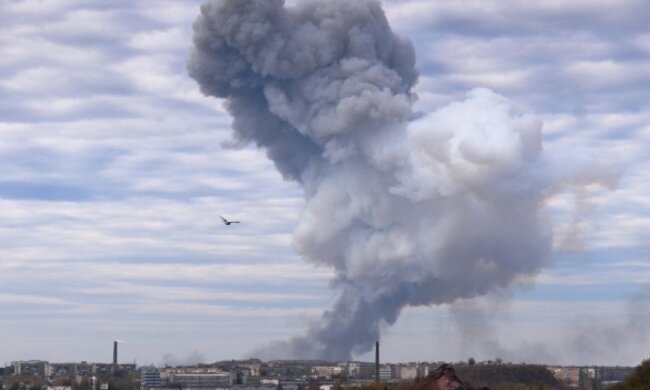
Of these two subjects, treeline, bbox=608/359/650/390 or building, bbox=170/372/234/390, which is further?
building, bbox=170/372/234/390

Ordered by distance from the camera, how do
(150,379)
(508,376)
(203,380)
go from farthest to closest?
(203,380) < (150,379) < (508,376)

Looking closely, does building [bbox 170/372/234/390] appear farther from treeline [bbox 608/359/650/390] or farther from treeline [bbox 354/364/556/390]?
treeline [bbox 608/359/650/390]

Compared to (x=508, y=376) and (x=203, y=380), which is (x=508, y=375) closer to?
(x=508, y=376)

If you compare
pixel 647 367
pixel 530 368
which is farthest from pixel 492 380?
pixel 647 367

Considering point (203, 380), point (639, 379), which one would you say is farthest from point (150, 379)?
point (639, 379)

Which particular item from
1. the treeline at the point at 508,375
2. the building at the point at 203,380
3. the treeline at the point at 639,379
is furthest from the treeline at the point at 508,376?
the treeline at the point at 639,379

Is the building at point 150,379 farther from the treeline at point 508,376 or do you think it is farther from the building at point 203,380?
the treeline at point 508,376

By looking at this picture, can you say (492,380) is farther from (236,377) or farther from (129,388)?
(236,377)

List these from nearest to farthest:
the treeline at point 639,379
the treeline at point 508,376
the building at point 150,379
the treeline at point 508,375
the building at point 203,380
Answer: the treeline at point 639,379
the treeline at point 508,376
the treeline at point 508,375
the building at point 150,379
the building at point 203,380

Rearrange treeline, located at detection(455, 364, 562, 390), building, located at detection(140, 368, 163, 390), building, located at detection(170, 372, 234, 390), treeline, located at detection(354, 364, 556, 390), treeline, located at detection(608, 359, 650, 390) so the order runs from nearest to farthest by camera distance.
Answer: treeline, located at detection(608, 359, 650, 390) < treeline, located at detection(354, 364, 556, 390) < treeline, located at detection(455, 364, 562, 390) < building, located at detection(140, 368, 163, 390) < building, located at detection(170, 372, 234, 390)

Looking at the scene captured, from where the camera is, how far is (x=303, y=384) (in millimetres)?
168625

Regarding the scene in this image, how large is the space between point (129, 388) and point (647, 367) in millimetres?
67154

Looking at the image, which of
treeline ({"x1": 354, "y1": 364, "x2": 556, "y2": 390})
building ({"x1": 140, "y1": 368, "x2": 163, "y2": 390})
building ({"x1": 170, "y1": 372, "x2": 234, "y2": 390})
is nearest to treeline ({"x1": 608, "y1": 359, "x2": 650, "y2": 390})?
treeline ({"x1": 354, "y1": 364, "x2": 556, "y2": 390})

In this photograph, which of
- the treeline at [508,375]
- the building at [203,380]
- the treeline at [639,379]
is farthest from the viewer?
the building at [203,380]
